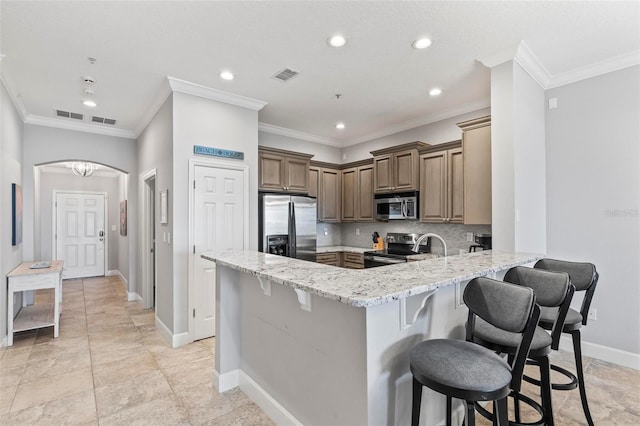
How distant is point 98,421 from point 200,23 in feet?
9.70

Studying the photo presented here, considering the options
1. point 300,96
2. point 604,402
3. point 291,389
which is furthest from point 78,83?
point 604,402

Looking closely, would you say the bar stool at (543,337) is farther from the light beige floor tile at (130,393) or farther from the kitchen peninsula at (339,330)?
the light beige floor tile at (130,393)

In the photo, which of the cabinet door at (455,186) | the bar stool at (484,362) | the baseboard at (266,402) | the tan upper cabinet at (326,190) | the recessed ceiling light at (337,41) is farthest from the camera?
the tan upper cabinet at (326,190)

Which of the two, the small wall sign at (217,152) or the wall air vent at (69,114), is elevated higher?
the wall air vent at (69,114)

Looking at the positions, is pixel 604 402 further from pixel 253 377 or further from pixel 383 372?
pixel 253 377

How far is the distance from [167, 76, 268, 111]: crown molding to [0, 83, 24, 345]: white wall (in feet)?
5.73

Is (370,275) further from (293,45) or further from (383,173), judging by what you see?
(383,173)

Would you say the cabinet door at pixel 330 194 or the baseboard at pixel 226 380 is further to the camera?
the cabinet door at pixel 330 194

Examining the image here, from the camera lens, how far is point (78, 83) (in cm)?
345

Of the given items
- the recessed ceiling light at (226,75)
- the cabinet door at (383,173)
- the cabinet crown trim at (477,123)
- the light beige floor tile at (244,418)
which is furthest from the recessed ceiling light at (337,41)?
the light beige floor tile at (244,418)

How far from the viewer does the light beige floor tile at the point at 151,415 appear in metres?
2.17

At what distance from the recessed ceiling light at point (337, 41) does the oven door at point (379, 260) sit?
2.88m

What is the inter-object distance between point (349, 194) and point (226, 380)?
3872mm

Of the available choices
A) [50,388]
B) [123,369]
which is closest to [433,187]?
[123,369]
